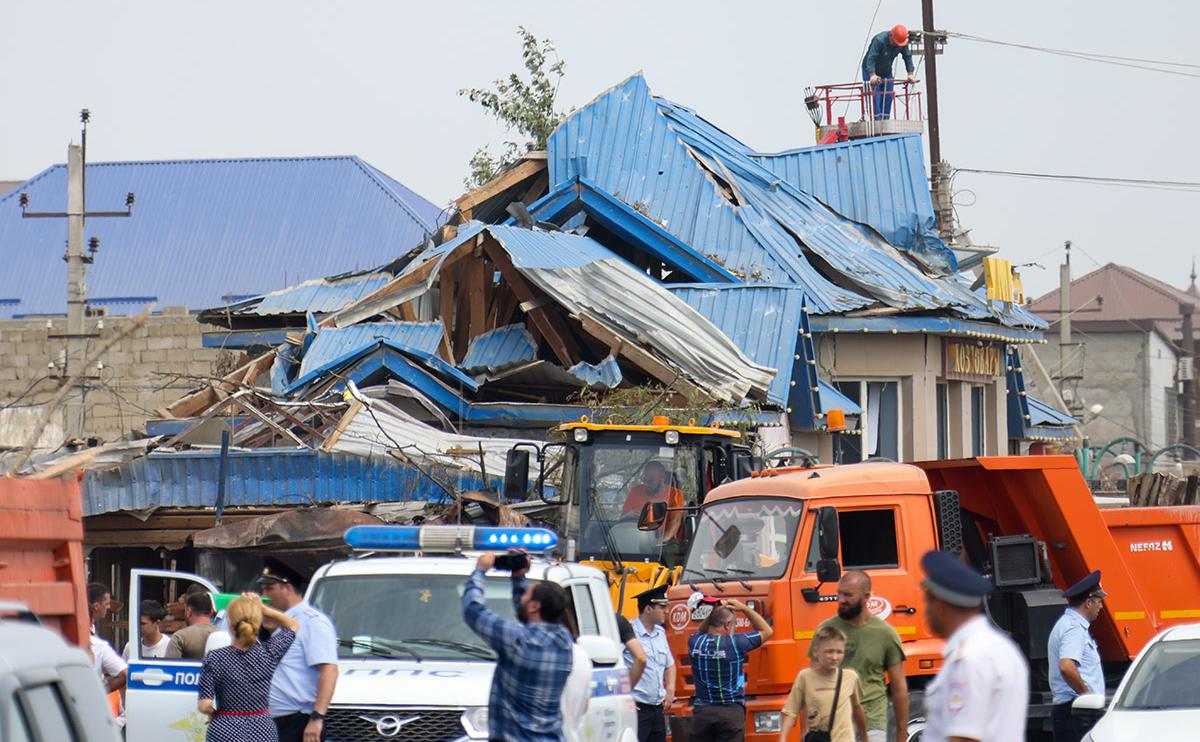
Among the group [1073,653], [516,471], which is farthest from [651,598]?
[1073,653]

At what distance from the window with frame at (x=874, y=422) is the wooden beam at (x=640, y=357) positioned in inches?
261

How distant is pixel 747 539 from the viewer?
45.5ft

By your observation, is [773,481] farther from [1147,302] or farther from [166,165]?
[1147,302]

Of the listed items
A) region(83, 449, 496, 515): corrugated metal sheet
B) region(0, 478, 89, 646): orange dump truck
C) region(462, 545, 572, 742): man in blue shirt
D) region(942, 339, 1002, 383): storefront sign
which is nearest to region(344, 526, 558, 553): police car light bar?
region(462, 545, 572, 742): man in blue shirt

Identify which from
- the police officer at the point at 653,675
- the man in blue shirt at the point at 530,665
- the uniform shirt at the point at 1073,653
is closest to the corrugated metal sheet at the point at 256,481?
the police officer at the point at 653,675

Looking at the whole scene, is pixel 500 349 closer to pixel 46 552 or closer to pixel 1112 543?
pixel 1112 543

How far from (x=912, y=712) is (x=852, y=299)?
54.4 ft

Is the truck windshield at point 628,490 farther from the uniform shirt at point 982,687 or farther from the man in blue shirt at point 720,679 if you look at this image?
the uniform shirt at point 982,687

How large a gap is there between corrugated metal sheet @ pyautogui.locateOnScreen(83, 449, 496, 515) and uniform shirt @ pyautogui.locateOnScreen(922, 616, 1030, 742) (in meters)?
13.1

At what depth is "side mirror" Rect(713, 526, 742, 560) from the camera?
13930 millimetres

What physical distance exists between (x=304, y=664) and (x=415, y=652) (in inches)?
41.9

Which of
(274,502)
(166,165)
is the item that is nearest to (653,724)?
(274,502)

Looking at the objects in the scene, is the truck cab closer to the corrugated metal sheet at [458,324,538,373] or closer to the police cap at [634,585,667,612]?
the police cap at [634,585,667,612]

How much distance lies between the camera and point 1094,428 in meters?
73.6
